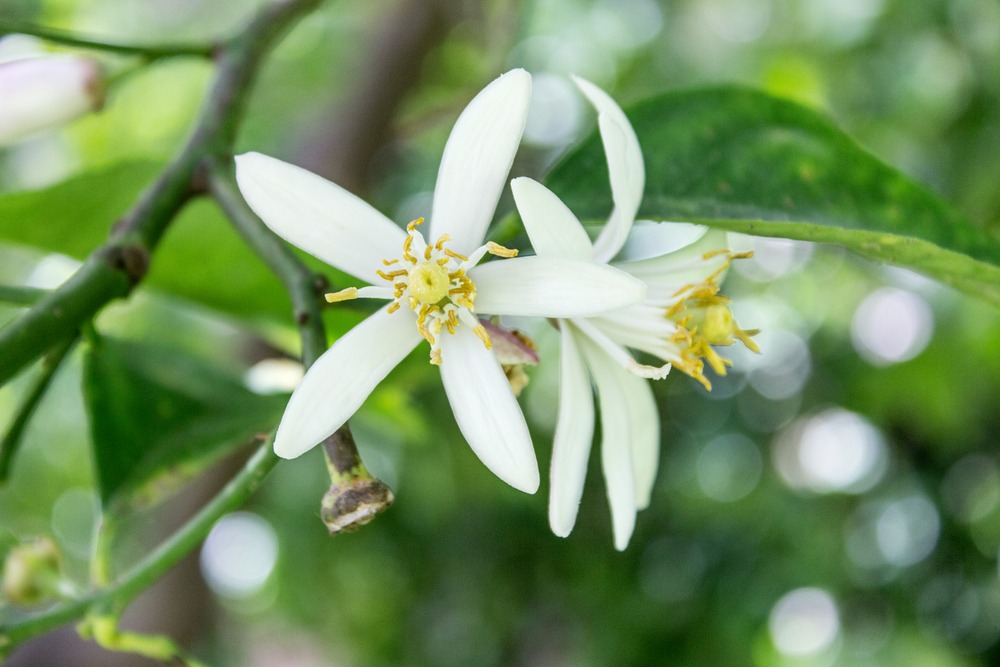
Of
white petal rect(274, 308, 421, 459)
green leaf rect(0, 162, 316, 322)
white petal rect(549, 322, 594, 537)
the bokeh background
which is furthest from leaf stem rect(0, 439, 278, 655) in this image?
the bokeh background

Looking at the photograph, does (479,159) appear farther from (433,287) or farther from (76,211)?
(76,211)

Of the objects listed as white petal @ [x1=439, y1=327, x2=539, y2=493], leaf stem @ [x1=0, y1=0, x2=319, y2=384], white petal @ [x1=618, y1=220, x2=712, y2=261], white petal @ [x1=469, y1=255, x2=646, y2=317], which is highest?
leaf stem @ [x1=0, y1=0, x2=319, y2=384]

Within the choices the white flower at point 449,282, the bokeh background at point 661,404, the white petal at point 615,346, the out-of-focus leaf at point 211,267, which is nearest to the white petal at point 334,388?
the white flower at point 449,282

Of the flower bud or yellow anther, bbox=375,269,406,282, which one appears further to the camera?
the flower bud

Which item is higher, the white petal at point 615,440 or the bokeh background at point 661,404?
the white petal at point 615,440

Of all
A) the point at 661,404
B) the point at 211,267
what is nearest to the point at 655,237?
the point at 211,267

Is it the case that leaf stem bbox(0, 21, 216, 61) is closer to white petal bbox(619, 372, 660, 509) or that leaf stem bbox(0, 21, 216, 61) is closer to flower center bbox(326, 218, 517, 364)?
flower center bbox(326, 218, 517, 364)

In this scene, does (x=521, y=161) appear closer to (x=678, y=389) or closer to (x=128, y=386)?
(x=678, y=389)

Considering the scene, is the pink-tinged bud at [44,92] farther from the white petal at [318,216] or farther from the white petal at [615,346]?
the white petal at [615,346]
